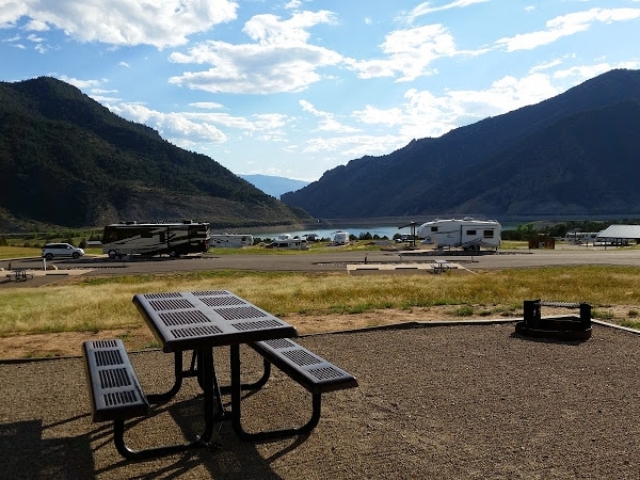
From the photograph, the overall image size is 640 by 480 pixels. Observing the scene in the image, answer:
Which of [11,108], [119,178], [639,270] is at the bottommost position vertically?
[639,270]

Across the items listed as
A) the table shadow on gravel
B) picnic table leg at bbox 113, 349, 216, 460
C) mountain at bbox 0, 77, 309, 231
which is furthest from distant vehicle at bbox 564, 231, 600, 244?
mountain at bbox 0, 77, 309, 231

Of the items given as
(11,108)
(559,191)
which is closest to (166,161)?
(11,108)

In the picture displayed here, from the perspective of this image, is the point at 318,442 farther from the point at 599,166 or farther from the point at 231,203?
the point at 599,166

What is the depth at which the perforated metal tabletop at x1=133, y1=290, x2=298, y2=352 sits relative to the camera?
176 inches

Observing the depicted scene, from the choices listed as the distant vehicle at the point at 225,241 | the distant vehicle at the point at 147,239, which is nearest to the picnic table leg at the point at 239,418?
the distant vehicle at the point at 147,239

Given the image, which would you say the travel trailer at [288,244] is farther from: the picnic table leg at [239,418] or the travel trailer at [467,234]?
the picnic table leg at [239,418]

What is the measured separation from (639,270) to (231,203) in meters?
121

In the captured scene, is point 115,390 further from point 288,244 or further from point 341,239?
point 341,239

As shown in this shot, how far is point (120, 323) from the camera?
431 inches

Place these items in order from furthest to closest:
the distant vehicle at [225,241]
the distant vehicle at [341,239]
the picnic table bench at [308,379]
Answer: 1. the distant vehicle at [341,239]
2. the distant vehicle at [225,241]
3. the picnic table bench at [308,379]

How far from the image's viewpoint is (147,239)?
117ft

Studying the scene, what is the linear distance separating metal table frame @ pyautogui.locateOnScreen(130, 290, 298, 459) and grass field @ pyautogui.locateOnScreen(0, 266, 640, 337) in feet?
18.0

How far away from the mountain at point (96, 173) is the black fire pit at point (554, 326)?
108 metres

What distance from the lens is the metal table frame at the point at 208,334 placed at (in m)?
4.47
